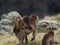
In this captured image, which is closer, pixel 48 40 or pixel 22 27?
pixel 48 40

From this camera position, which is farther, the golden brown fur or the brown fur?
the golden brown fur

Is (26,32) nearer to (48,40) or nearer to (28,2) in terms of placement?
(48,40)

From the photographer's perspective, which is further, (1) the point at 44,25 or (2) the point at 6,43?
(1) the point at 44,25

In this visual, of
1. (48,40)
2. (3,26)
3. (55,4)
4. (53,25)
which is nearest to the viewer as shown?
(48,40)

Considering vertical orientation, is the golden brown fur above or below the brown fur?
above

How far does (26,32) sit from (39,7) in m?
13.4

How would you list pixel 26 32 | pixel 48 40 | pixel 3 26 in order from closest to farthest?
pixel 48 40
pixel 26 32
pixel 3 26

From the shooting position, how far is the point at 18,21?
8008mm

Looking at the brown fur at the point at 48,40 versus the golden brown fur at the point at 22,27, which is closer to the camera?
the brown fur at the point at 48,40

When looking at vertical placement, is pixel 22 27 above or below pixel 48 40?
above

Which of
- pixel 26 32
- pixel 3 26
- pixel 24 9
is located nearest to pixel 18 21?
pixel 26 32

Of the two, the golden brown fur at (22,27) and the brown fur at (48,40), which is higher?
the golden brown fur at (22,27)

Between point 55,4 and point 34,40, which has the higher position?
point 55,4

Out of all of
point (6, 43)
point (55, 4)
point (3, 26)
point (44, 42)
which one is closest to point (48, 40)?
point (44, 42)
